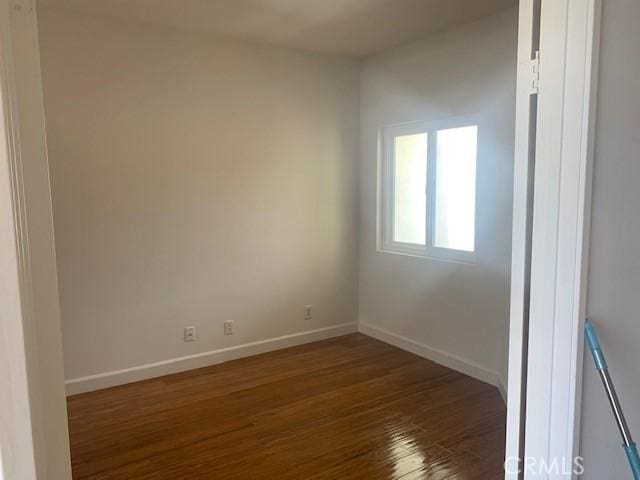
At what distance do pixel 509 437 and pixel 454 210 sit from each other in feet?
7.89

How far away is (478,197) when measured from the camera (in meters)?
3.40

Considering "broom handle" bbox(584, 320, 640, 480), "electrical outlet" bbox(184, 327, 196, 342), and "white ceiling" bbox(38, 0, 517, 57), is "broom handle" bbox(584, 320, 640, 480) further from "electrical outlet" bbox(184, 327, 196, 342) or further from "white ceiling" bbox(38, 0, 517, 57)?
"electrical outlet" bbox(184, 327, 196, 342)

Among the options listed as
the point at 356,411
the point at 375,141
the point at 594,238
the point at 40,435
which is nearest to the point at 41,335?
the point at 40,435

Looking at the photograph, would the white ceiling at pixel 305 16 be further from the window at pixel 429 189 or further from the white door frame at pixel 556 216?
the white door frame at pixel 556 216

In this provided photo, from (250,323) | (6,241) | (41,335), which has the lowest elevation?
(250,323)

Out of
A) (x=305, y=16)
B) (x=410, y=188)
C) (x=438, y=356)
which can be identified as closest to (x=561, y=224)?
(x=305, y=16)

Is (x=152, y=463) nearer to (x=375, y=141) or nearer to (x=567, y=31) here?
(x=567, y=31)

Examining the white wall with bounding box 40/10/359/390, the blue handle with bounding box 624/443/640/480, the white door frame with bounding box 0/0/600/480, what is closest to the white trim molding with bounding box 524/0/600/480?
the white door frame with bounding box 0/0/600/480

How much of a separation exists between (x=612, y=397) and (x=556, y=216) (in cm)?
49

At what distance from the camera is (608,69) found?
4.15 feet

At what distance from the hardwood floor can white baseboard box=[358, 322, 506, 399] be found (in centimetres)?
7

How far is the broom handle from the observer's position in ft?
3.79

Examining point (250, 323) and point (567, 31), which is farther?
point (250, 323)

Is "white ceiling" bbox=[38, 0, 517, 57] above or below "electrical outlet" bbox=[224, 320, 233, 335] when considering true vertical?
above
